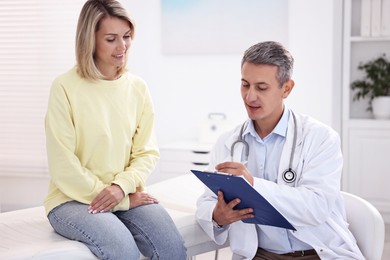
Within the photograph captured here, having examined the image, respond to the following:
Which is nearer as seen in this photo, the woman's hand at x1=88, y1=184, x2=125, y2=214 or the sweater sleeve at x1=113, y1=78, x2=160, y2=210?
the woman's hand at x1=88, y1=184, x2=125, y2=214

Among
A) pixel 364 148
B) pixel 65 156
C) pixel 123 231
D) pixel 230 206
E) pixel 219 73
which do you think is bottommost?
pixel 364 148

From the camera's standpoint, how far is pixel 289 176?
1741mm

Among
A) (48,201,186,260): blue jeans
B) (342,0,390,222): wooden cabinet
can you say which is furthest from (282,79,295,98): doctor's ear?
(342,0,390,222): wooden cabinet

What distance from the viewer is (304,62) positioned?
4098 millimetres

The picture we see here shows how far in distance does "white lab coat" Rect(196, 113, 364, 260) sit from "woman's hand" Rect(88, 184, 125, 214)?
1.06ft

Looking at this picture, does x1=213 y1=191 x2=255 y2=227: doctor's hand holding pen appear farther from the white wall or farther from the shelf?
the shelf

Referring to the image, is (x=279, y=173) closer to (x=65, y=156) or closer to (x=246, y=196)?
(x=246, y=196)

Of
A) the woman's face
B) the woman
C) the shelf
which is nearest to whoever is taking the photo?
the woman

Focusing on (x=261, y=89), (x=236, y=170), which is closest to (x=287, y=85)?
(x=261, y=89)

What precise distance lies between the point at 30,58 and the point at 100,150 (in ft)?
8.29

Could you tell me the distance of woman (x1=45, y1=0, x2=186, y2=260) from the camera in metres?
1.92

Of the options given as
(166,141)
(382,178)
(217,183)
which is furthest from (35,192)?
(217,183)

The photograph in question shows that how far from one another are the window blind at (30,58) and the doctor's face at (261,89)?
9.11 ft

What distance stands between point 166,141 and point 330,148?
2.92 metres
